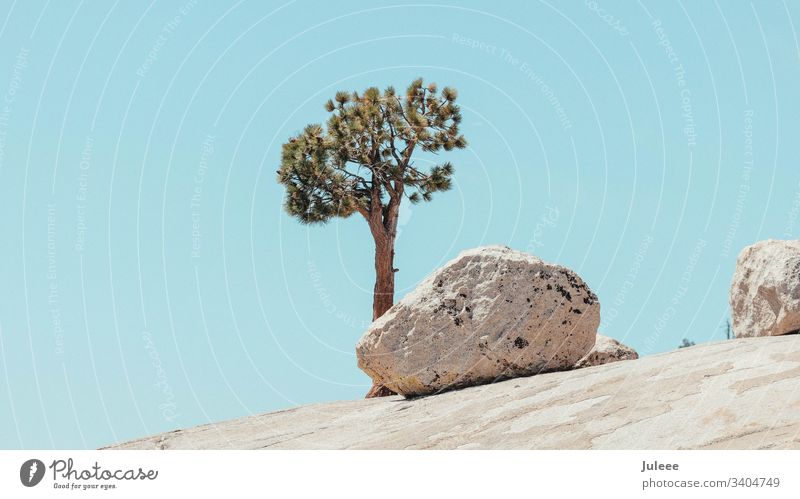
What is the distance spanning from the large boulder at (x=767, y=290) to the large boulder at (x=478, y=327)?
3.38 meters

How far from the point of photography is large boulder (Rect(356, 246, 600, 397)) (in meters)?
16.7

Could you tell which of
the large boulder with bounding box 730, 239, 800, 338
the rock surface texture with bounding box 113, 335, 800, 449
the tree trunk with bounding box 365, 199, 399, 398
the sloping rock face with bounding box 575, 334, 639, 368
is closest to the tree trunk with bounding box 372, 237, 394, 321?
the tree trunk with bounding box 365, 199, 399, 398

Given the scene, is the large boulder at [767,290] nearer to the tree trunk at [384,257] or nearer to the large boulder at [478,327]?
the large boulder at [478,327]

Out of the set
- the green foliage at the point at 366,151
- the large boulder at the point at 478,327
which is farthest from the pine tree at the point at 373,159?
the large boulder at the point at 478,327

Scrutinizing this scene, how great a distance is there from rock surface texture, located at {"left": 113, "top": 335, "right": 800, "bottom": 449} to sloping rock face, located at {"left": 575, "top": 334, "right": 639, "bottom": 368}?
375 centimetres

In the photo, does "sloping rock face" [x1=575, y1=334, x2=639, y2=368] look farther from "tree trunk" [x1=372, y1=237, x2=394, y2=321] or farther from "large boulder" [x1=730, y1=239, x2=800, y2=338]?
"tree trunk" [x1=372, y1=237, x2=394, y2=321]

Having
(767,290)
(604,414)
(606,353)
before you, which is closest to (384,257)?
(606,353)

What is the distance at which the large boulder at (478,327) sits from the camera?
16688mm

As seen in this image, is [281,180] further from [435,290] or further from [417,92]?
[435,290]

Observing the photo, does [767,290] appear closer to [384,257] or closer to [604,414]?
[604,414]

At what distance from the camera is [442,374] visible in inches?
658

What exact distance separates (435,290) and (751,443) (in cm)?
723

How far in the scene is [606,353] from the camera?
20.0 meters
